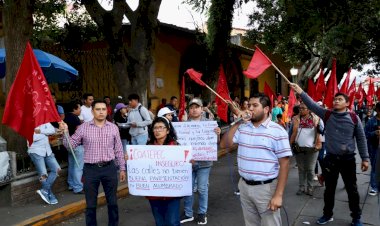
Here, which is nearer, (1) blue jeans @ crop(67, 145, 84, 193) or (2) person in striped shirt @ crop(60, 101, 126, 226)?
(2) person in striped shirt @ crop(60, 101, 126, 226)

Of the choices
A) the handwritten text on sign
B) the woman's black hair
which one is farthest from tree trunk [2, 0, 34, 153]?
the woman's black hair

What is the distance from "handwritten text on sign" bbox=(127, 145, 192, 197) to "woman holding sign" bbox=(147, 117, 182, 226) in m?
0.08

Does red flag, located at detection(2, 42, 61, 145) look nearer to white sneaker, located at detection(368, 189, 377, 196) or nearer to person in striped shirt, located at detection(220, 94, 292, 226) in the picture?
person in striped shirt, located at detection(220, 94, 292, 226)

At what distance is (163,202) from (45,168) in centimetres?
318

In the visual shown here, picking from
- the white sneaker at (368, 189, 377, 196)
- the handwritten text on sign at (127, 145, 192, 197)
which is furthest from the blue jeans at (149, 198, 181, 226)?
the white sneaker at (368, 189, 377, 196)

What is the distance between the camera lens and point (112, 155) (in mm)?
5223

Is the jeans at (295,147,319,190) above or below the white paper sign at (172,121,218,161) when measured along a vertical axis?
below

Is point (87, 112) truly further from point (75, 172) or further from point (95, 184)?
→ point (95, 184)

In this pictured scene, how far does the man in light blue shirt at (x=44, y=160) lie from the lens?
6.71 meters

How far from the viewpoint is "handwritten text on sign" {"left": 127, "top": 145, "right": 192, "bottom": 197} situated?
4.58m

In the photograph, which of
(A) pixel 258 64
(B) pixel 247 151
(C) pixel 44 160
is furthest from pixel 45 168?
(B) pixel 247 151

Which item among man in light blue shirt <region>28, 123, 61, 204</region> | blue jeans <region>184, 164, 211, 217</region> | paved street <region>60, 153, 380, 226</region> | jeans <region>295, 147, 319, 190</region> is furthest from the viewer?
jeans <region>295, 147, 319, 190</region>

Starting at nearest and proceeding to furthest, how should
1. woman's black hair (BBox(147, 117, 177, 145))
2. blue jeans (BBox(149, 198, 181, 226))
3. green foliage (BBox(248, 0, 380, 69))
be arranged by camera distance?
blue jeans (BBox(149, 198, 181, 226)) → woman's black hair (BBox(147, 117, 177, 145)) → green foliage (BBox(248, 0, 380, 69))

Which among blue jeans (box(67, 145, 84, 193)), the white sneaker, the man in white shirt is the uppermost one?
the man in white shirt
